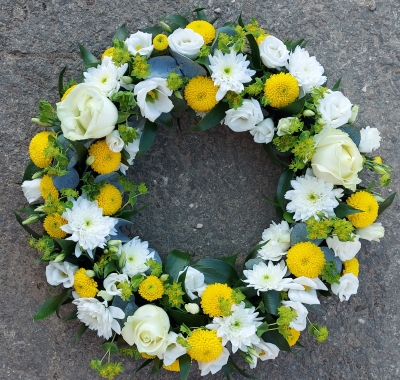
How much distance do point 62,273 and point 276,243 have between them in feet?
1.50

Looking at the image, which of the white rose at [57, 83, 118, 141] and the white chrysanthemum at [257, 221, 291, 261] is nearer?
the white rose at [57, 83, 118, 141]

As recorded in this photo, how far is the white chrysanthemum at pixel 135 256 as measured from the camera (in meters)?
0.96

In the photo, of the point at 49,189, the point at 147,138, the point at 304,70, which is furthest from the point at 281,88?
the point at 49,189

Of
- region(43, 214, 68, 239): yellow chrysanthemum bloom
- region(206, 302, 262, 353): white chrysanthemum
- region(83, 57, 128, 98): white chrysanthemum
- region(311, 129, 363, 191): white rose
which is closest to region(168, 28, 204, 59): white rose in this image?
region(83, 57, 128, 98): white chrysanthemum

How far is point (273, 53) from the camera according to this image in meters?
0.96

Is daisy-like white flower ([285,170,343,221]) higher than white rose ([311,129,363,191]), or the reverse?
white rose ([311,129,363,191])

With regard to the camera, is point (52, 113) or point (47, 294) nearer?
point (52, 113)

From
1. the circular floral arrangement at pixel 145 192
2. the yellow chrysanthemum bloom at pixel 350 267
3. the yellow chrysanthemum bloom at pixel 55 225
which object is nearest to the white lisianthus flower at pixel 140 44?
the circular floral arrangement at pixel 145 192

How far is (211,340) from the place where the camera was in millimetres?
A: 925

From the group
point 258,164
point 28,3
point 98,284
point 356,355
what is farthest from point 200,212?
point 28,3

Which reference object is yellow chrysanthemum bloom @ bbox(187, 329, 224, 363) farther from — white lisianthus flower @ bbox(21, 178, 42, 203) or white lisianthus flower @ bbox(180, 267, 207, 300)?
white lisianthus flower @ bbox(21, 178, 42, 203)

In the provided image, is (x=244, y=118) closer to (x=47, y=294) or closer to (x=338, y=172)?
(x=338, y=172)

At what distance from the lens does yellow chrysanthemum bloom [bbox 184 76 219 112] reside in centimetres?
96

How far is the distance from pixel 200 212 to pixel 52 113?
1.31ft
